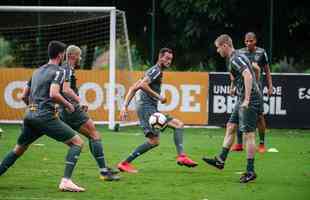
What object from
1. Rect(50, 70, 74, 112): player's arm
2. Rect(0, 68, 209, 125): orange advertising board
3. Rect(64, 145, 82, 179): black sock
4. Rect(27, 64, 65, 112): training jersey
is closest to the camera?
Rect(50, 70, 74, 112): player's arm

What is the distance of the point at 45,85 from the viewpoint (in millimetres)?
11477

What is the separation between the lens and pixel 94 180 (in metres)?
12.7

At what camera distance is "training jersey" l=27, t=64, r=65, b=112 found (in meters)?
11.4

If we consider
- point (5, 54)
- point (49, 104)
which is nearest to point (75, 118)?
point (49, 104)

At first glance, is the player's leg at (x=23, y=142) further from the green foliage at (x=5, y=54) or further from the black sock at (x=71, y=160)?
the green foliage at (x=5, y=54)

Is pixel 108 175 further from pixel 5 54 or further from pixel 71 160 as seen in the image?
pixel 5 54

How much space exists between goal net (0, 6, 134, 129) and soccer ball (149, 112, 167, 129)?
8.74m

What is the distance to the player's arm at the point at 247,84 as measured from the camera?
12391 mm

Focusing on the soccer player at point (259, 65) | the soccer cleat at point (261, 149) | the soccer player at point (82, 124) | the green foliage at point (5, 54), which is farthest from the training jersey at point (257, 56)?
the green foliage at point (5, 54)

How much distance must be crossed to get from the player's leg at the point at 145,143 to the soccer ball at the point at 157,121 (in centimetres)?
7

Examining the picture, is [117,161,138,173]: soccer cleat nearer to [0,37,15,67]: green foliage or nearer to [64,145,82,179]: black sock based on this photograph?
[64,145,82,179]: black sock

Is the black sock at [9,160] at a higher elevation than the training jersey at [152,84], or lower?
lower

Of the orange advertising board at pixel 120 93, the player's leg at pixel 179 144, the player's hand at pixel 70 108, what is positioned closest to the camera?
the player's hand at pixel 70 108

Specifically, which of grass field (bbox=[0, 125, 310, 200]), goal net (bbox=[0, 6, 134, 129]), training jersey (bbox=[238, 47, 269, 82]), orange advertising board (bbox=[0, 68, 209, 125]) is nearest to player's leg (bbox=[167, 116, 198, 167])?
grass field (bbox=[0, 125, 310, 200])
